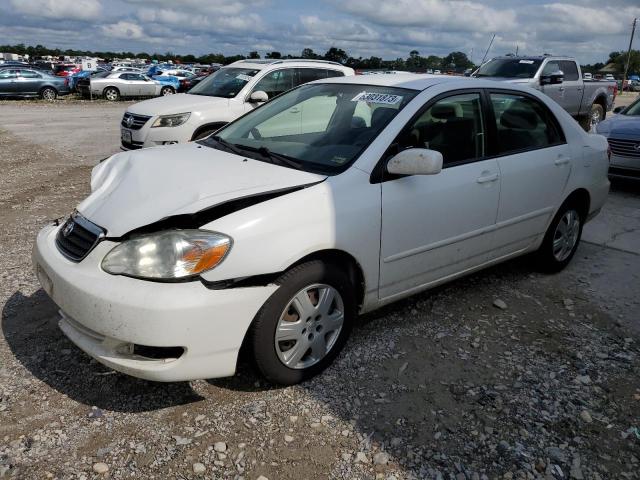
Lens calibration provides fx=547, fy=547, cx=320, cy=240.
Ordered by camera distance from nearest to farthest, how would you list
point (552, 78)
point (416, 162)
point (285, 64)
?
point (416, 162) → point (285, 64) → point (552, 78)

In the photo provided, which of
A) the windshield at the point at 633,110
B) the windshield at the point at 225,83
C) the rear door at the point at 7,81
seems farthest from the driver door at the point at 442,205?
the rear door at the point at 7,81

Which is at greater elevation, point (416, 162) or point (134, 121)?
point (416, 162)

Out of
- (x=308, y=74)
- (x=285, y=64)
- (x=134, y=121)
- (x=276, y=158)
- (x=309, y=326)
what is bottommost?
(x=309, y=326)

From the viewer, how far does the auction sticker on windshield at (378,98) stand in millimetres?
3446

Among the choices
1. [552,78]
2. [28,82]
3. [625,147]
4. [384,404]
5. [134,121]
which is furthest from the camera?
[28,82]

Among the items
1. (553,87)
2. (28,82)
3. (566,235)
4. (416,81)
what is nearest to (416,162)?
(416,81)

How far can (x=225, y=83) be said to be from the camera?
8.34 meters

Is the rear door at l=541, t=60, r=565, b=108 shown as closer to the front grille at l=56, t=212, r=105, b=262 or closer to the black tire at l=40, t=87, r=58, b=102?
the front grille at l=56, t=212, r=105, b=262

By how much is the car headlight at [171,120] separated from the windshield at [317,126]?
3730mm

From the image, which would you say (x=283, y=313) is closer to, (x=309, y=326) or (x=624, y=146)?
(x=309, y=326)

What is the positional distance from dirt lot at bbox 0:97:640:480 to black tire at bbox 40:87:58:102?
23.3 meters


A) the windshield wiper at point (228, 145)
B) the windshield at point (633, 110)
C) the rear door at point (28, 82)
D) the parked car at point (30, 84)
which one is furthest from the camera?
the rear door at point (28, 82)

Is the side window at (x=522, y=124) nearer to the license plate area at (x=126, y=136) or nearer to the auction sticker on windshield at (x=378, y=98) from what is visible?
the auction sticker on windshield at (x=378, y=98)

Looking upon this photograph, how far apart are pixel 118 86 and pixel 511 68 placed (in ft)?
62.4
